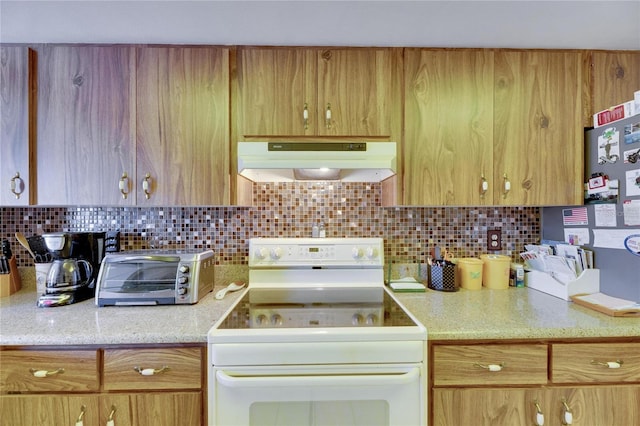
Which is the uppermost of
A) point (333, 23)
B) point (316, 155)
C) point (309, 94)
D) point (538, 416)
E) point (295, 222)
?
point (333, 23)

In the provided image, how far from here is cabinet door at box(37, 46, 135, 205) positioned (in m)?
1.27

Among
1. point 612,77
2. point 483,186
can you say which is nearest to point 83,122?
point 483,186

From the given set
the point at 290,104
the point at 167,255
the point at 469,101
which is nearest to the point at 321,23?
the point at 290,104

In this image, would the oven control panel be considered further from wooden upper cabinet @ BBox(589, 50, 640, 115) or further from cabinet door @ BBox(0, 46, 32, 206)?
→ wooden upper cabinet @ BBox(589, 50, 640, 115)

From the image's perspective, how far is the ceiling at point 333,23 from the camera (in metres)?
1.10

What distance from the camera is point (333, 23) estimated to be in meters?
1.19

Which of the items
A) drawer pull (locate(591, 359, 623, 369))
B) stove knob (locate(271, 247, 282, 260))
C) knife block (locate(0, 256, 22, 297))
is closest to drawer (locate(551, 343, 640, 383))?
drawer pull (locate(591, 359, 623, 369))

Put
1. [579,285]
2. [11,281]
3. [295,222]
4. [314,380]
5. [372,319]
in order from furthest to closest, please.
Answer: [295,222] → [11,281] → [579,285] → [372,319] → [314,380]

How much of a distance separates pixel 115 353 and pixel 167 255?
0.45m

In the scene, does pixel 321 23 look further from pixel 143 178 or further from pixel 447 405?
pixel 447 405

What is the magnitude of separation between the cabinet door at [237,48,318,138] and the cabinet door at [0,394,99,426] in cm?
120

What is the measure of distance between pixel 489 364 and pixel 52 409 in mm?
1571

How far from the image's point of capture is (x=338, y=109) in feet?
4.29

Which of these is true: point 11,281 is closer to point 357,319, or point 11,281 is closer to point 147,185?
point 147,185
